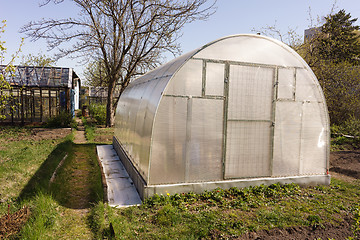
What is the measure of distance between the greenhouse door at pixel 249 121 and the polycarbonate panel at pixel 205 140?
0.21 meters

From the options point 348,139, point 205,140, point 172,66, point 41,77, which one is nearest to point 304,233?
point 205,140

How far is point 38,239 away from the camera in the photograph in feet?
11.4

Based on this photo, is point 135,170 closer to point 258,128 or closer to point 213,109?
point 213,109

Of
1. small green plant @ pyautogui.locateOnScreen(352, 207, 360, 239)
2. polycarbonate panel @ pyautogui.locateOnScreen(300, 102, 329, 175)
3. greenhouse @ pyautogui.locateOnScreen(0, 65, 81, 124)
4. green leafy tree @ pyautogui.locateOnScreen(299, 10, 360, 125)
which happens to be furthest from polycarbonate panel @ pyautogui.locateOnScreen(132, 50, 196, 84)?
greenhouse @ pyautogui.locateOnScreen(0, 65, 81, 124)

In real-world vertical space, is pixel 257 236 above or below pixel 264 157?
below

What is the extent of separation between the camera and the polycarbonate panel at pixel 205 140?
5.37 m

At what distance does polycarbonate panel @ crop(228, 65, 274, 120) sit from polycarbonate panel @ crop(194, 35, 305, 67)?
0.78 feet

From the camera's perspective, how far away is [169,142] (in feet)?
17.1

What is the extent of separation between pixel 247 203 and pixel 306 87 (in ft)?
10.7

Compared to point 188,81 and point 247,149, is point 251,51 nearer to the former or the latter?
point 188,81

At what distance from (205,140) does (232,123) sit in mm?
758

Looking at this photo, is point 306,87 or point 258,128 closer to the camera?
point 258,128

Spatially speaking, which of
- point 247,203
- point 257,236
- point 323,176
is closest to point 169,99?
point 247,203

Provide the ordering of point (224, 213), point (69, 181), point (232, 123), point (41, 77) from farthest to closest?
point (41, 77) < point (69, 181) < point (232, 123) < point (224, 213)
